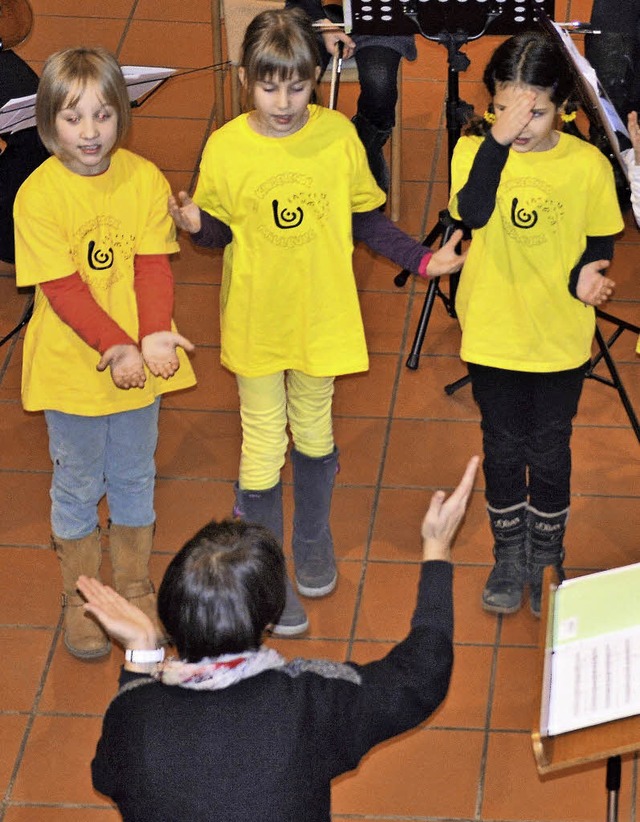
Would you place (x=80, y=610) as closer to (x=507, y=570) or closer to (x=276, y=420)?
(x=276, y=420)

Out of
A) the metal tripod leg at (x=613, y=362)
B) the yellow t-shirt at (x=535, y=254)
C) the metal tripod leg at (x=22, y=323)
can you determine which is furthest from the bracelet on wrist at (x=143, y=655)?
the metal tripod leg at (x=22, y=323)

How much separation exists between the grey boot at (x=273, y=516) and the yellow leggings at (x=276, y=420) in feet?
0.08

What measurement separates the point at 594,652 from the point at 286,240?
1.21 m

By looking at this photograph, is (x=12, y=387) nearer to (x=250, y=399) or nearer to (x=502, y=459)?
(x=250, y=399)

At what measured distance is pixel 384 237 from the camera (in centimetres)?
328

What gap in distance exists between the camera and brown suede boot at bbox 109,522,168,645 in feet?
11.6

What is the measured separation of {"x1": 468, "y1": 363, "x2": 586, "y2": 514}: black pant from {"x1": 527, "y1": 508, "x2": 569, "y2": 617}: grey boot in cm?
3

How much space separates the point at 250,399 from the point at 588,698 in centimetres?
132

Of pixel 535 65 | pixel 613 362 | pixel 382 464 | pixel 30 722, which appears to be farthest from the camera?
pixel 382 464

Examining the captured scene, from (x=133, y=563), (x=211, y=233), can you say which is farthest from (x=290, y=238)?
(x=133, y=563)

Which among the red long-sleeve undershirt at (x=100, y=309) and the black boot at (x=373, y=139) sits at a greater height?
the red long-sleeve undershirt at (x=100, y=309)

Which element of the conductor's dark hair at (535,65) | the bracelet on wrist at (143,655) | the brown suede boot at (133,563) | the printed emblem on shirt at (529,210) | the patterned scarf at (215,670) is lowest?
the brown suede boot at (133,563)

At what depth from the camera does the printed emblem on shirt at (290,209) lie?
3.13 m

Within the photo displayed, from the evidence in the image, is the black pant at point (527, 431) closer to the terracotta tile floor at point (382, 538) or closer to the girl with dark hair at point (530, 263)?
the girl with dark hair at point (530, 263)
